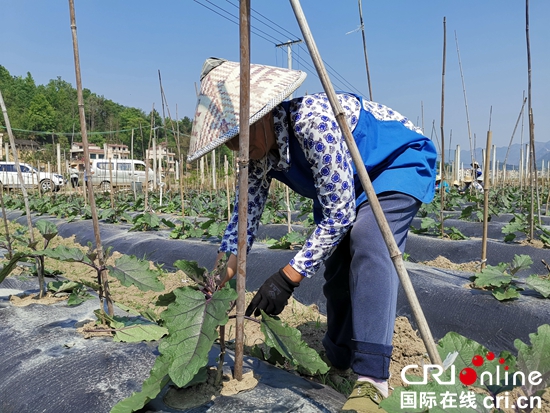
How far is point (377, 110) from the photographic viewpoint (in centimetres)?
168

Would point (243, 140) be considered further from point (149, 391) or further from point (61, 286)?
point (61, 286)

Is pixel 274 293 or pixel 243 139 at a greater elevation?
pixel 243 139

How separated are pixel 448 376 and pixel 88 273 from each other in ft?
11.9

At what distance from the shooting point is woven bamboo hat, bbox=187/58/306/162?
129 cm

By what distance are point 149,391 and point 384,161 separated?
106cm

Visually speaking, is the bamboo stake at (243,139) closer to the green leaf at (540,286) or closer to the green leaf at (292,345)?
the green leaf at (292,345)

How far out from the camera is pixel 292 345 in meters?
1.21

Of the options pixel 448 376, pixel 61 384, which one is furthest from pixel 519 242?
pixel 61 384

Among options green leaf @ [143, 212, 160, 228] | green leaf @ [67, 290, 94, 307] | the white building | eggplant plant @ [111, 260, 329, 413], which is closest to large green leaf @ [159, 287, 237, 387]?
eggplant plant @ [111, 260, 329, 413]

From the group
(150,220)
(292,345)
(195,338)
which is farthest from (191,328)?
(150,220)

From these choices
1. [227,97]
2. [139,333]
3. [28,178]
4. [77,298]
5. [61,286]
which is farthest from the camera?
[28,178]

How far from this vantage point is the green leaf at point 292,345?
3.87 ft

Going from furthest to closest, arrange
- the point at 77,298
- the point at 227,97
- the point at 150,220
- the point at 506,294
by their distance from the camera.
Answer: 1. the point at 150,220
2. the point at 506,294
3. the point at 77,298
4. the point at 227,97

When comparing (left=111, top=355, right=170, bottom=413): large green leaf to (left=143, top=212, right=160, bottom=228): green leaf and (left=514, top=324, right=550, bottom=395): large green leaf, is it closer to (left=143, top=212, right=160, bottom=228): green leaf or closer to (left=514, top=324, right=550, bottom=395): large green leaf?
(left=514, top=324, right=550, bottom=395): large green leaf
